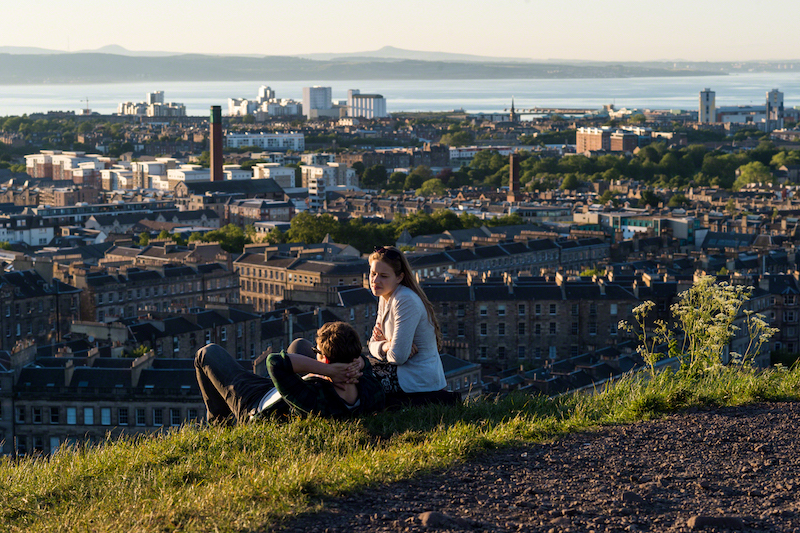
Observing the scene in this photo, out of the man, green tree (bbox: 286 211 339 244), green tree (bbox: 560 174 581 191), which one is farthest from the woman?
green tree (bbox: 560 174 581 191)

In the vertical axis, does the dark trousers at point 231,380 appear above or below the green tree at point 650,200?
above

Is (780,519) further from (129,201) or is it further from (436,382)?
(129,201)

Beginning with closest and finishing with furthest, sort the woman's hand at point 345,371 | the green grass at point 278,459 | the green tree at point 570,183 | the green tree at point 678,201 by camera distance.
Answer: the green grass at point 278,459, the woman's hand at point 345,371, the green tree at point 678,201, the green tree at point 570,183

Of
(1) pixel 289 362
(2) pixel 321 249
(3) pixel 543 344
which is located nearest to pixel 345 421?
(1) pixel 289 362

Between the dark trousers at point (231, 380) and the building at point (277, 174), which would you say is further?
the building at point (277, 174)

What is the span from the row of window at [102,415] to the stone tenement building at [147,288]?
18.9m

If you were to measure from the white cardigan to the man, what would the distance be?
258 mm

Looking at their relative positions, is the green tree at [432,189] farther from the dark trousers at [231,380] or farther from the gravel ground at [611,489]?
the gravel ground at [611,489]

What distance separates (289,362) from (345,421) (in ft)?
1.87

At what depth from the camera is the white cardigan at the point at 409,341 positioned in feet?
27.0

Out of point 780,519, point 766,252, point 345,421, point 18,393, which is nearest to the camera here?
point 780,519

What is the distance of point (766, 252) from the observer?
5828 centimetres

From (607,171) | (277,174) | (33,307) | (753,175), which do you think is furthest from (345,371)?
(607,171)

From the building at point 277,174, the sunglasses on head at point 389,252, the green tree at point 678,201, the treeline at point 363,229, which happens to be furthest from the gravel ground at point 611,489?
the building at point 277,174
